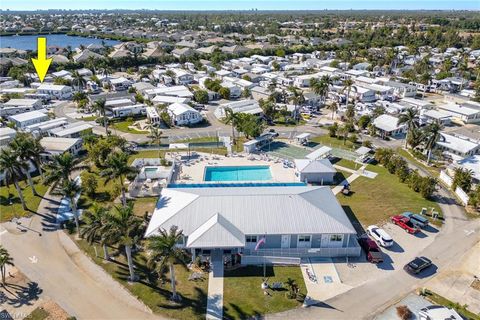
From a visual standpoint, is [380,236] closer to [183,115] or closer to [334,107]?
[334,107]

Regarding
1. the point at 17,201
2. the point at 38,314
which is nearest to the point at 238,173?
the point at 17,201

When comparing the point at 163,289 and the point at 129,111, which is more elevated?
the point at 129,111

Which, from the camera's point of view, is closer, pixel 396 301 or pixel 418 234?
pixel 396 301

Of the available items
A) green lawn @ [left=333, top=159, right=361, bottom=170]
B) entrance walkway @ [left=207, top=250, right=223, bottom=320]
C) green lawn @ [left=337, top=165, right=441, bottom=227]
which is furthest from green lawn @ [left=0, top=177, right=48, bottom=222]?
green lawn @ [left=333, top=159, right=361, bottom=170]

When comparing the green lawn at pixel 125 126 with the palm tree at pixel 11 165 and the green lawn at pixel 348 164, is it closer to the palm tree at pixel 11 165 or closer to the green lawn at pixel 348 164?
the palm tree at pixel 11 165

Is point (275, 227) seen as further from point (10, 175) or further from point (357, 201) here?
point (10, 175)

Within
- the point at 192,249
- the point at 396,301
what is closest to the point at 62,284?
the point at 192,249
